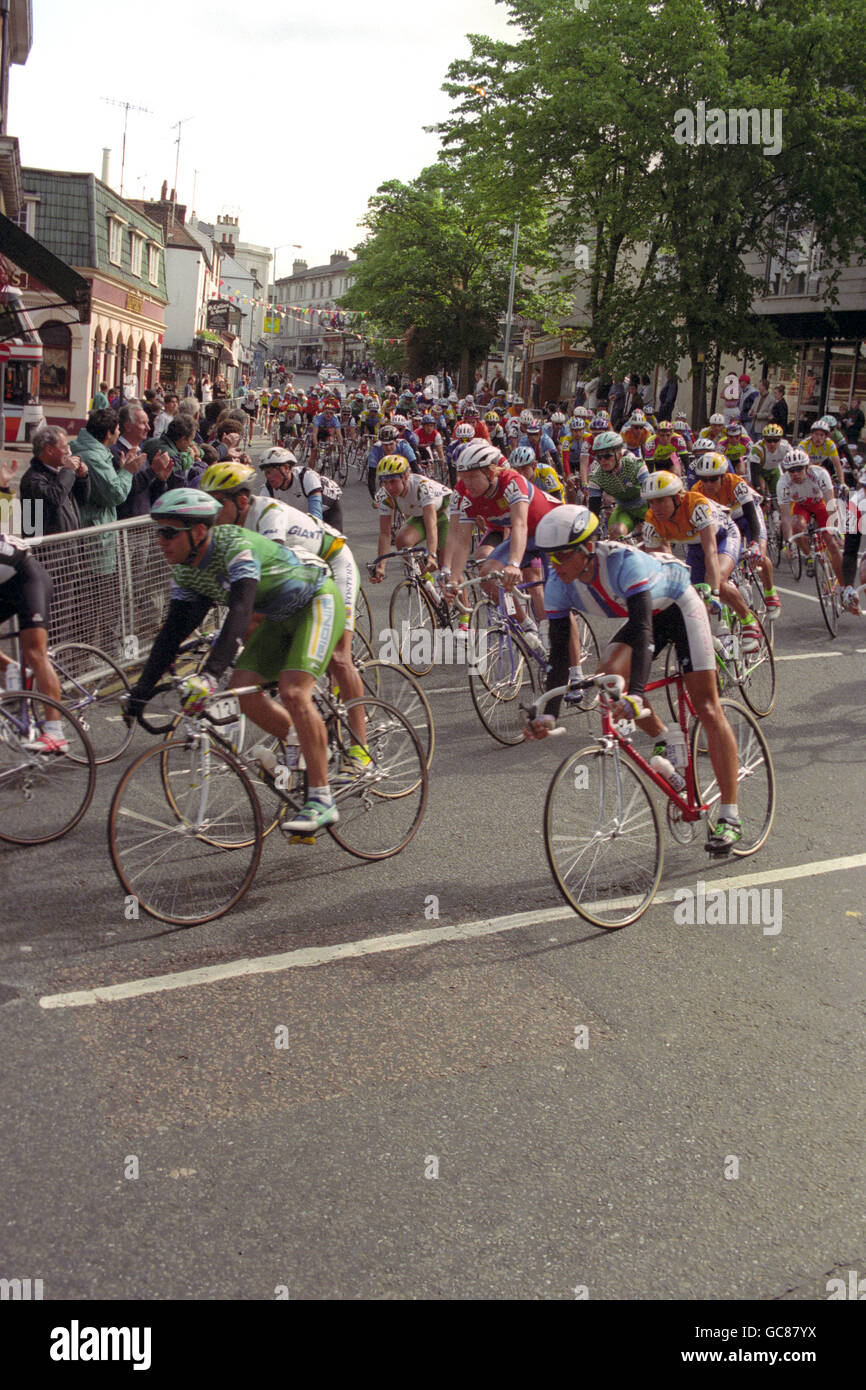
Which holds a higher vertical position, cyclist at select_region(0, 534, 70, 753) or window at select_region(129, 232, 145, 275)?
window at select_region(129, 232, 145, 275)

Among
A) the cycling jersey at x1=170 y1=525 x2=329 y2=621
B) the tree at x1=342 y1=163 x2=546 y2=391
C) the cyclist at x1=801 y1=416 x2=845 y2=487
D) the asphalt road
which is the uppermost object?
the tree at x1=342 y1=163 x2=546 y2=391

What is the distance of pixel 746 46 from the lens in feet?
93.6

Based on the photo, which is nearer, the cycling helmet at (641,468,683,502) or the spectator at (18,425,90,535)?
the cycling helmet at (641,468,683,502)

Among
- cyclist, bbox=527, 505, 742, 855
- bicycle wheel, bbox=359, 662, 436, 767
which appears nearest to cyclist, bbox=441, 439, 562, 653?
bicycle wheel, bbox=359, 662, 436, 767

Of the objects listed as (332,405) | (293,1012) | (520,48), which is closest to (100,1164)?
(293,1012)

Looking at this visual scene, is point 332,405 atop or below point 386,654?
atop

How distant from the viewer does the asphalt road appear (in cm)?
325

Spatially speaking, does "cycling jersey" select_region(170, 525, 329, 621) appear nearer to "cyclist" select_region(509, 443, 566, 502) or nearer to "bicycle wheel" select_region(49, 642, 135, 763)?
"bicycle wheel" select_region(49, 642, 135, 763)

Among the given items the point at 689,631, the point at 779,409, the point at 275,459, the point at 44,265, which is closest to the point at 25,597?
the point at 275,459

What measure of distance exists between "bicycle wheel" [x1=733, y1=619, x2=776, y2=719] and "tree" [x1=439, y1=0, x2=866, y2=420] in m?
22.2

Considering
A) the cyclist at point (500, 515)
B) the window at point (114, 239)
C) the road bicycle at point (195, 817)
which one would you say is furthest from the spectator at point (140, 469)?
the window at point (114, 239)

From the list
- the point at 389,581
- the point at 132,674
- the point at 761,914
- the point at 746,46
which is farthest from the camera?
the point at 746,46
